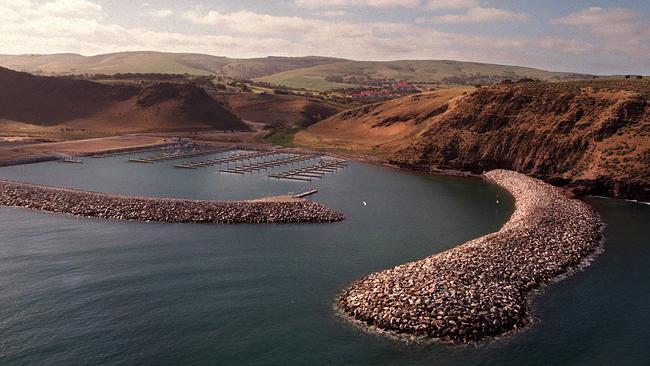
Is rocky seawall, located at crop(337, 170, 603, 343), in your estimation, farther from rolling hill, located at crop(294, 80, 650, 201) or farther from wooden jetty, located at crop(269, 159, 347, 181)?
→ wooden jetty, located at crop(269, 159, 347, 181)

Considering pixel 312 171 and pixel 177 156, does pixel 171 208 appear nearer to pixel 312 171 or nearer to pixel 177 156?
pixel 312 171

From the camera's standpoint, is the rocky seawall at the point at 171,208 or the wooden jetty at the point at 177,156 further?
the wooden jetty at the point at 177,156

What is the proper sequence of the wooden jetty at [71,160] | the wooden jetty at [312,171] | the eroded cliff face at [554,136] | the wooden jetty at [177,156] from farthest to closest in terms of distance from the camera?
1. the wooden jetty at [177,156]
2. the wooden jetty at [71,160]
3. the wooden jetty at [312,171]
4. the eroded cliff face at [554,136]

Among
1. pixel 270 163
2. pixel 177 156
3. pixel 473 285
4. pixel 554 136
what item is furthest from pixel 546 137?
pixel 177 156

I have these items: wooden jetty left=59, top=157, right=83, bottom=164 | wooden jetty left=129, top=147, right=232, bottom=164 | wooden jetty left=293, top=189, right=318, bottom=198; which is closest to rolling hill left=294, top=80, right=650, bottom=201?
wooden jetty left=129, top=147, right=232, bottom=164

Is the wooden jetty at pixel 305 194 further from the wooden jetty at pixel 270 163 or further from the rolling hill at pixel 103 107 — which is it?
the rolling hill at pixel 103 107

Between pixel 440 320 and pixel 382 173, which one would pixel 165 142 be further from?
pixel 440 320

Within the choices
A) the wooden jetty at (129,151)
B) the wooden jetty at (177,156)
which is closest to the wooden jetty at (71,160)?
the wooden jetty at (129,151)
